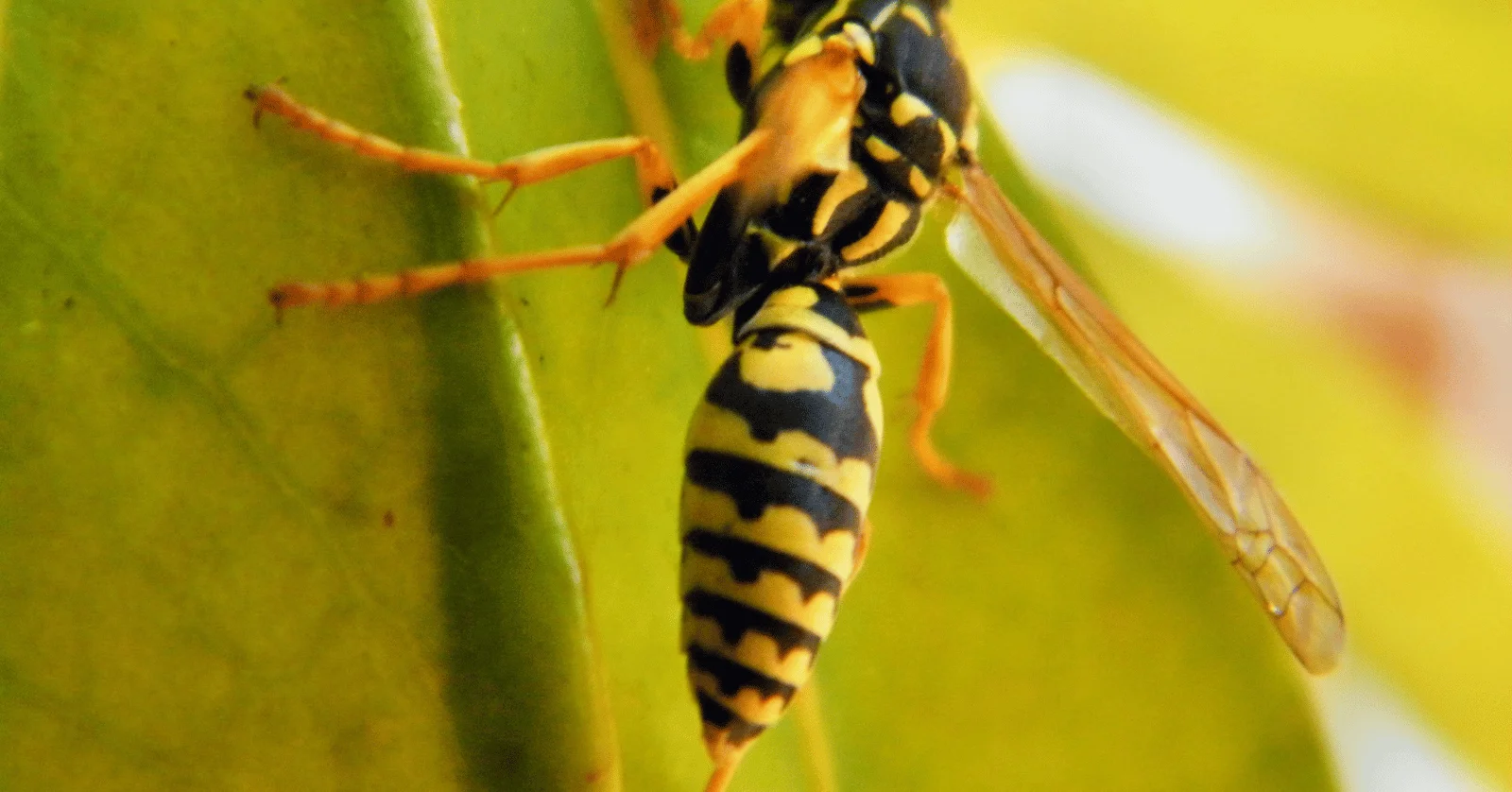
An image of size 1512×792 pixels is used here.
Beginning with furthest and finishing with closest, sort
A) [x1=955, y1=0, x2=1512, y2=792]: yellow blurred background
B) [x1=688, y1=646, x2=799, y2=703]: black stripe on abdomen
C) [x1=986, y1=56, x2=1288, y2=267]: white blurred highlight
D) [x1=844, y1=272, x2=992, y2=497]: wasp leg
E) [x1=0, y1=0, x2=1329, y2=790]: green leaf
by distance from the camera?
[x1=986, y1=56, x2=1288, y2=267]: white blurred highlight
[x1=955, y1=0, x2=1512, y2=792]: yellow blurred background
[x1=844, y1=272, x2=992, y2=497]: wasp leg
[x1=688, y1=646, x2=799, y2=703]: black stripe on abdomen
[x1=0, y1=0, x2=1329, y2=790]: green leaf

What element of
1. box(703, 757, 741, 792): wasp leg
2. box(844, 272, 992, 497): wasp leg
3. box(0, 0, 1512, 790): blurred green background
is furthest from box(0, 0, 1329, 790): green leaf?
box(844, 272, 992, 497): wasp leg

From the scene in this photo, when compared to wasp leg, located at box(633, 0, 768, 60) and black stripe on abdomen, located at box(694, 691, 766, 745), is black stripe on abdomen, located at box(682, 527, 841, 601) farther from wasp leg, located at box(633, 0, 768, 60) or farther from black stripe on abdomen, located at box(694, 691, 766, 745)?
wasp leg, located at box(633, 0, 768, 60)

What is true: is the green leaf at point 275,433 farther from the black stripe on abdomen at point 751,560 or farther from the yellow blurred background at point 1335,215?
the yellow blurred background at point 1335,215

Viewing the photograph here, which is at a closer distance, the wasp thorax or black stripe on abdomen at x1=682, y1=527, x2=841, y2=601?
black stripe on abdomen at x1=682, y1=527, x2=841, y2=601

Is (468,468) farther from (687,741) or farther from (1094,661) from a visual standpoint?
(1094,661)

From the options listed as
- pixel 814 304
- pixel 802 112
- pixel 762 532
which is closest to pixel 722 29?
pixel 802 112

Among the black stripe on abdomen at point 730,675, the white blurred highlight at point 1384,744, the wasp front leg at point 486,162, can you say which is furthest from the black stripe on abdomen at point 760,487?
the white blurred highlight at point 1384,744

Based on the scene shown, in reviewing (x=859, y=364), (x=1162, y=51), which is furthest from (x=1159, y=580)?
(x=1162, y=51)
